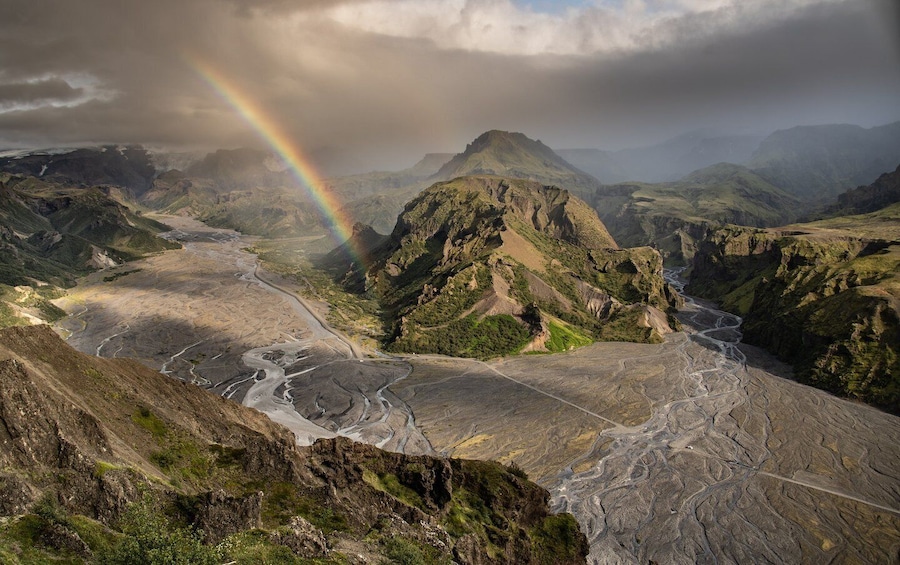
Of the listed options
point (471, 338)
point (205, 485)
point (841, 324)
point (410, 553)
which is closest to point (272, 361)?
point (471, 338)

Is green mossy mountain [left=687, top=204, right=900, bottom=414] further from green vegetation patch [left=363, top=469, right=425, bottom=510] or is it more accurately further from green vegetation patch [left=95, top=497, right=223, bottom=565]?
green vegetation patch [left=95, top=497, right=223, bottom=565]

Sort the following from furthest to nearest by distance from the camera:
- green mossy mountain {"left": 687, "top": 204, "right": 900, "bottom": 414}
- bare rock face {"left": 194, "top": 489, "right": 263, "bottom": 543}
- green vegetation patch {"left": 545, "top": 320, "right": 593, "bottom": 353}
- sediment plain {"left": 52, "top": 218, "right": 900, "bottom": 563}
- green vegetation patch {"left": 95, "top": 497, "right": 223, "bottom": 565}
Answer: green vegetation patch {"left": 545, "top": 320, "right": 593, "bottom": 353}, green mossy mountain {"left": 687, "top": 204, "right": 900, "bottom": 414}, sediment plain {"left": 52, "top": 218, "right": 900, "bottom": 563}, bare rock face {"left": 194, "top": 489, "right": 263, "bottom": 543}, green vegetation patch {"left": 95, "top": 497, "right": 223, "bottom": 565}

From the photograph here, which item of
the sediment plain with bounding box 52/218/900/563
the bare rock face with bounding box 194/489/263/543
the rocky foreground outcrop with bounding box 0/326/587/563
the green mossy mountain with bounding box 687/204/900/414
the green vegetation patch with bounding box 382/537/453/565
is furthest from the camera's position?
the green mossy mountain with bounding box 687/204/900/414

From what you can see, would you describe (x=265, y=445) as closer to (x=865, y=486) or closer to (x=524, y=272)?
(x=865, y=486)

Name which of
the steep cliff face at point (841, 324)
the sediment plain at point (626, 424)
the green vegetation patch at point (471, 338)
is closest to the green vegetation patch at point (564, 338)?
the sediment plain at point (626, 424)

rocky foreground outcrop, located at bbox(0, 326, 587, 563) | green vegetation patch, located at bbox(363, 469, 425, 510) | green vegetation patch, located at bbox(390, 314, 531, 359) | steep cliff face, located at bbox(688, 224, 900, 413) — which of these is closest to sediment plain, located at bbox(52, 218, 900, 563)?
green vegetation patch, located at bbox(390, 314, 531, 359)

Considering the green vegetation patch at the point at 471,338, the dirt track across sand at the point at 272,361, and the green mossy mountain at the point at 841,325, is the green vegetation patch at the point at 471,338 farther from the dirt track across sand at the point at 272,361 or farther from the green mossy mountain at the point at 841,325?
the green mossy mountain at the point at 841,325

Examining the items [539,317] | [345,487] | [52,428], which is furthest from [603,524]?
[539,317]
